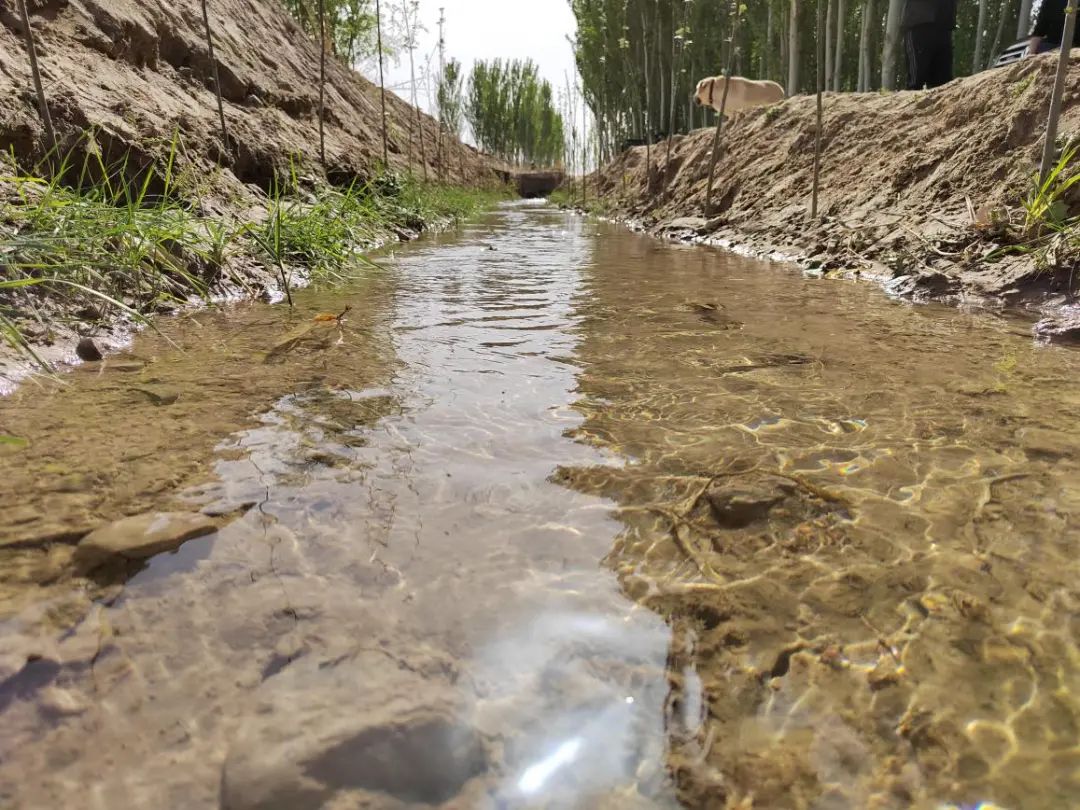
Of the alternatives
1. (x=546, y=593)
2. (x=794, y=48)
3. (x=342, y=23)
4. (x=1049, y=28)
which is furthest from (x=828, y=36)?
(x=342, y=23)

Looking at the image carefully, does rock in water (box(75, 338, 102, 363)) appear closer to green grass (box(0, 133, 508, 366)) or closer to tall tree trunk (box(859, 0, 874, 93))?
green grass (box(0, 133, 508, 366))

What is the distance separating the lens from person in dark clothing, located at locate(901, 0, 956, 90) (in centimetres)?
770

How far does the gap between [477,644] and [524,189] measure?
3409 cm

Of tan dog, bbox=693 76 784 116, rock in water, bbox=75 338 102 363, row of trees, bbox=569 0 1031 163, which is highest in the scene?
row of trees, bbox=569 0 1031 163

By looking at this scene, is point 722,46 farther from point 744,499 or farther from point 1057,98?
point 744,499

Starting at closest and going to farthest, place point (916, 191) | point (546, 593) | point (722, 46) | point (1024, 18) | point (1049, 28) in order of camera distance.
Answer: point (546, 593) < point (916, 191) < point (1049, 28) < point (1024, 18) < point (722, 46)

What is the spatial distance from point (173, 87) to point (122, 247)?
177 inches

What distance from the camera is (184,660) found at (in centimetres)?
100

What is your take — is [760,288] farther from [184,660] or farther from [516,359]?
[184,660]

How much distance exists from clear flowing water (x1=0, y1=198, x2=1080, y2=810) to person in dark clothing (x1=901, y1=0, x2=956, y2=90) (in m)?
7.47

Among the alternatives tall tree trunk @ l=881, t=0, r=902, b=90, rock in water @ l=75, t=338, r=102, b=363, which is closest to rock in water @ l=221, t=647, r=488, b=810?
rock in water @ l=75, t=338, r=102, b=363

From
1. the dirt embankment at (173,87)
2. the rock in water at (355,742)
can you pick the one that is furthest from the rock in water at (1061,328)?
the dirt embankment at (173,87)

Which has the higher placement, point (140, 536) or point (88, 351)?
point (88, 351)

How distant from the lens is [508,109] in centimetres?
3856
